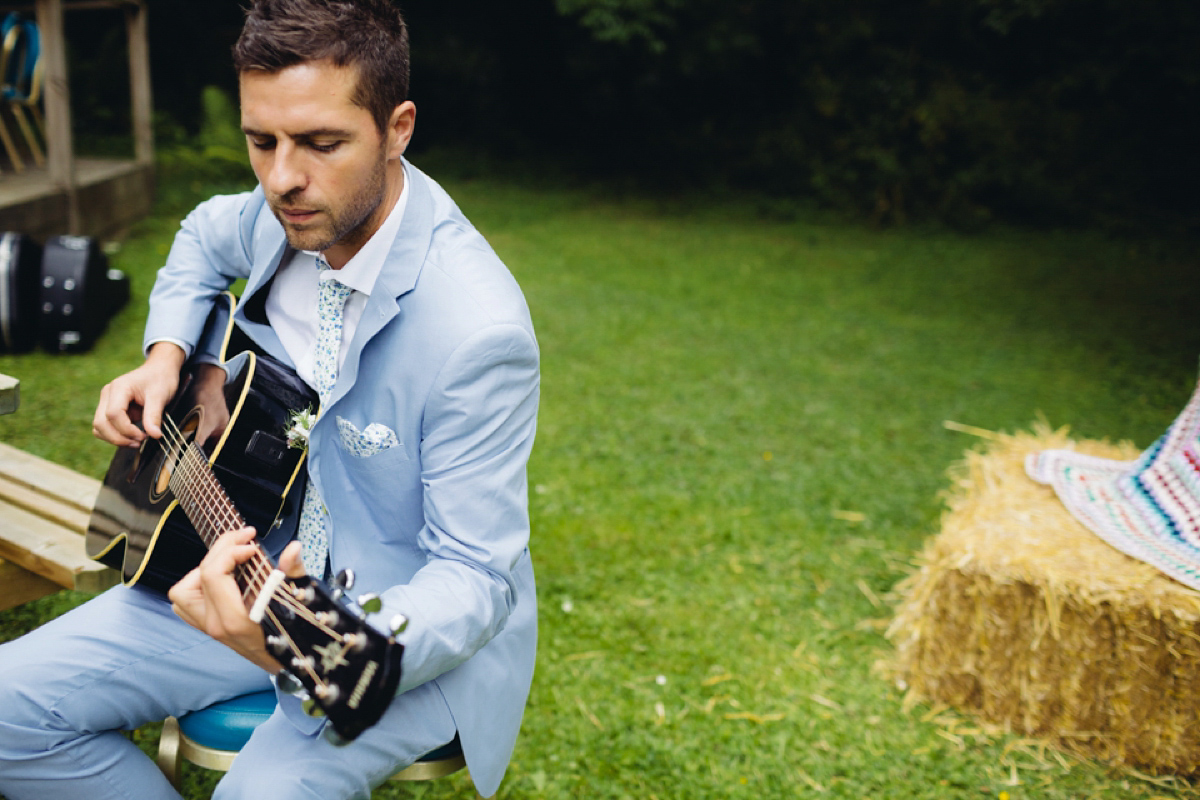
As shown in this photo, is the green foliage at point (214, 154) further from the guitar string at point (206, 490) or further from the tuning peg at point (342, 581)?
the tuning peg at point (342, 581)

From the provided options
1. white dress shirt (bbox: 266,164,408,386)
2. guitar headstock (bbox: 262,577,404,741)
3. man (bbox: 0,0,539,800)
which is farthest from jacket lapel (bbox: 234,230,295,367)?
guitar headstock (bbox: 262,577,404,741)

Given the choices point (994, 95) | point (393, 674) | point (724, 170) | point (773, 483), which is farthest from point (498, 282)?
point (994, 95)

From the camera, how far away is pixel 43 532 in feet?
7.90

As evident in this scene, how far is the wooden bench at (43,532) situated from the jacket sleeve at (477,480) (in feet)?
3.51

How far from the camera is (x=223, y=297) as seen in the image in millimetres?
2402

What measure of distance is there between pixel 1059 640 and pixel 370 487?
2285 millimetres

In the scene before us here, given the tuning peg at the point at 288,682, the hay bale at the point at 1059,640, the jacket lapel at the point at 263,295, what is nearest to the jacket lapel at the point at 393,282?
the jacket lapel at the point at 263,295

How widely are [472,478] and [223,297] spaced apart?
109 cm

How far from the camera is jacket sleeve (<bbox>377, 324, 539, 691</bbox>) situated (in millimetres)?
1654

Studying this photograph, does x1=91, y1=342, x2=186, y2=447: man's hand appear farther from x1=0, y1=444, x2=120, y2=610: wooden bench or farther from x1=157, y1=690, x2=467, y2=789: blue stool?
x1=157, y1=690, x2=467, y2=789: blue stool

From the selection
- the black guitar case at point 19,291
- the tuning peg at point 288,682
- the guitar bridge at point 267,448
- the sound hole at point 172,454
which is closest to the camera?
the tuning peg at point 288,682

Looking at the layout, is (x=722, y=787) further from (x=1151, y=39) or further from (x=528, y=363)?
(x=1151, y=39)

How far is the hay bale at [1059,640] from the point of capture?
2826mm

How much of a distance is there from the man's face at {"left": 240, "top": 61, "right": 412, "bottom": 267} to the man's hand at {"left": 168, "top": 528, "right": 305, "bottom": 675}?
2.08 ft
